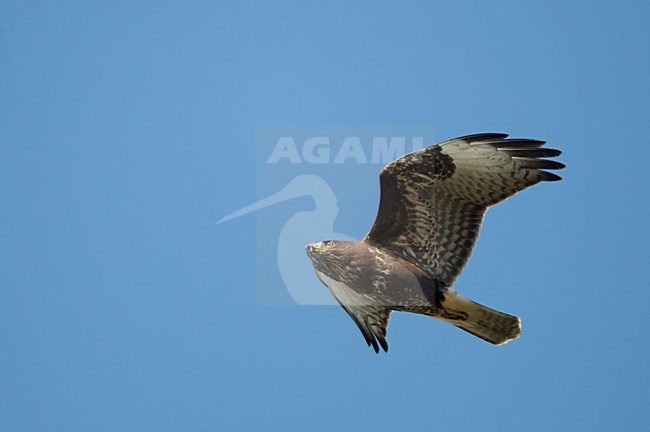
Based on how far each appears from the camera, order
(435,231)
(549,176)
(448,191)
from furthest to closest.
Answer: (435,231) → (448,191) → (549,176)

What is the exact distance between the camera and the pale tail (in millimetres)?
9305

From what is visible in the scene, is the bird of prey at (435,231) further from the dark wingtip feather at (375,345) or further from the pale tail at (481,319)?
the dark wingtip feather at (375,345)

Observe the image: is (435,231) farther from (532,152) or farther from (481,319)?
(532,152)

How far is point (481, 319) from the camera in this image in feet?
30.9

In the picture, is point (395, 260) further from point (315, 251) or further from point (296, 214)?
point (296, 214)

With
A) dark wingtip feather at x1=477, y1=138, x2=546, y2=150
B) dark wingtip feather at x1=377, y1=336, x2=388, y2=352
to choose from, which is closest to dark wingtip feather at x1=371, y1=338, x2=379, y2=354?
dark wingtip feather at x1=377, y1=336, x2=388, y2=352

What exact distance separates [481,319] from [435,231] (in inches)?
40.2

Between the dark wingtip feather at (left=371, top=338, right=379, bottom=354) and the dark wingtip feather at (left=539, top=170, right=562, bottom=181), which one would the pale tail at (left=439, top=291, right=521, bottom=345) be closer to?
the dark wingtip feather at (left=371, top=338, right=379, bottom=354)

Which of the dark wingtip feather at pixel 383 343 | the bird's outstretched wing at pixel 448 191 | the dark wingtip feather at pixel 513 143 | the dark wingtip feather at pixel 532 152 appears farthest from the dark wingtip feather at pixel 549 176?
the dark wingtip feather at pixel 383 343

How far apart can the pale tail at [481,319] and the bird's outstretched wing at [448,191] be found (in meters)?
0.26

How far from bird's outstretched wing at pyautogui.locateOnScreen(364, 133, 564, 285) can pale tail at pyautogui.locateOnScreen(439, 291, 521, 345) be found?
0.26 m

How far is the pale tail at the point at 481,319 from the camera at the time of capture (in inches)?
366

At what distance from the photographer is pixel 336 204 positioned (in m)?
11.1

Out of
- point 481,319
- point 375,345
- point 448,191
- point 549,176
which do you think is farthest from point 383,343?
point 549,176
